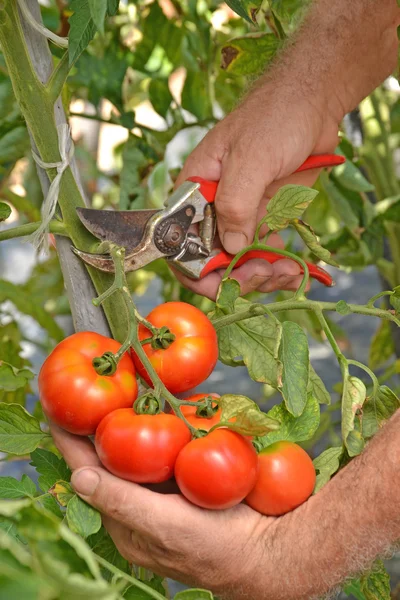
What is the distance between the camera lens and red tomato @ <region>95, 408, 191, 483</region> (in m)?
0.78

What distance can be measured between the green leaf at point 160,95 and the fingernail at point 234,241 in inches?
16.6

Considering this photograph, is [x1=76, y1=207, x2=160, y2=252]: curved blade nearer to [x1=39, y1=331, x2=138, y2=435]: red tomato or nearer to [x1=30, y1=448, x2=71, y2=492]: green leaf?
[x1=39, y1=331, x2=138, y2=435]: red tomato

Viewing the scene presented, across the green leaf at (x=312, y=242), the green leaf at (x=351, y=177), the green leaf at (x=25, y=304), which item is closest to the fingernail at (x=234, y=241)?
the green leaf at (x=312, y=242)

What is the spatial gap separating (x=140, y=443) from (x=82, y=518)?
117 mm

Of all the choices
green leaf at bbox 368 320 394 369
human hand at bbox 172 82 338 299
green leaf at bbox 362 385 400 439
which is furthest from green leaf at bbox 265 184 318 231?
green leaf at bbox 368 320 394 369

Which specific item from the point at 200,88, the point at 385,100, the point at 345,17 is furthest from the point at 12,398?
the point at 385,100

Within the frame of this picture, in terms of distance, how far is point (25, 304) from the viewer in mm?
1524

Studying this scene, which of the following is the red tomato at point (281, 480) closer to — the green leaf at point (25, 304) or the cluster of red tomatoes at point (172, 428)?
the cluster of red tomatoes at point (172, 428)

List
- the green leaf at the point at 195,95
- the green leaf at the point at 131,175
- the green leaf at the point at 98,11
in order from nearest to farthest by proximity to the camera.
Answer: the green leaf at the point at 98,11
the green leaf at the point at 131,175
the green leaf at the point at 195,95

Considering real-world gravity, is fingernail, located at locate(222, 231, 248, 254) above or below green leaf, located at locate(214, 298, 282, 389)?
above

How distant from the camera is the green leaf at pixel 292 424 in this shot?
904 mm

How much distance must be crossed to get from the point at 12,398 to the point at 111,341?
1.87ft

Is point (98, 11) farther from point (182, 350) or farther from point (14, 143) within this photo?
point (14, 143)

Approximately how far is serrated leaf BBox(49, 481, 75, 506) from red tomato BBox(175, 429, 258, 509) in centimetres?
14
